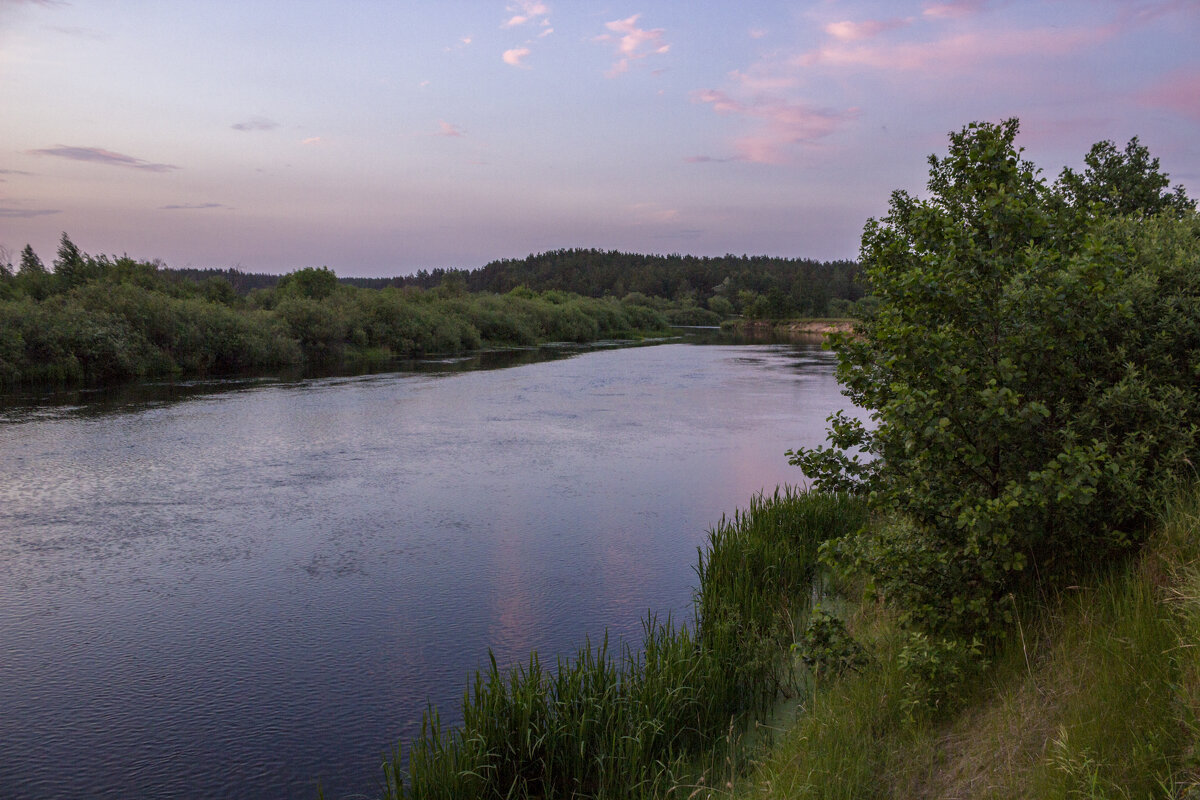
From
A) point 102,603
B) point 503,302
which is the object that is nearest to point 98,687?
point 102,603

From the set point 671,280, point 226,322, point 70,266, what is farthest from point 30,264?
point 671,280

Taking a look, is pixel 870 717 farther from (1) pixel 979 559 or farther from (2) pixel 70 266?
(2) pixel 70 266

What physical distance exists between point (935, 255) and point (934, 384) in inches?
35.9

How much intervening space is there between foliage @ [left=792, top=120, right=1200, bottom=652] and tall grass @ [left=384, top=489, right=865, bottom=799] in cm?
148

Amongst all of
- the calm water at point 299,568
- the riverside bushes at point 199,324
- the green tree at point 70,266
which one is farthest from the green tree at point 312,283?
the calm water at point 299,568

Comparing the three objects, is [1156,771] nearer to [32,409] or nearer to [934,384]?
[934,384]

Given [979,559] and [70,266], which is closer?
[979,559]

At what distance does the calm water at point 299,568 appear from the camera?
5.57m

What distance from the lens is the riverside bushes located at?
83.2 feet

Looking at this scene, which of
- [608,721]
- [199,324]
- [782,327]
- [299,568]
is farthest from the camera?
[782,327]

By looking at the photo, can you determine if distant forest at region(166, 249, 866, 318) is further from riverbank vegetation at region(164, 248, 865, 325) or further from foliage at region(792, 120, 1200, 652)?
foliage at region(792, 120, 1200, 652)

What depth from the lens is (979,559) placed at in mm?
4500

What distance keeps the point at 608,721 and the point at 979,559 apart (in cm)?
249

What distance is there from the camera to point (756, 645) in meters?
6.36
